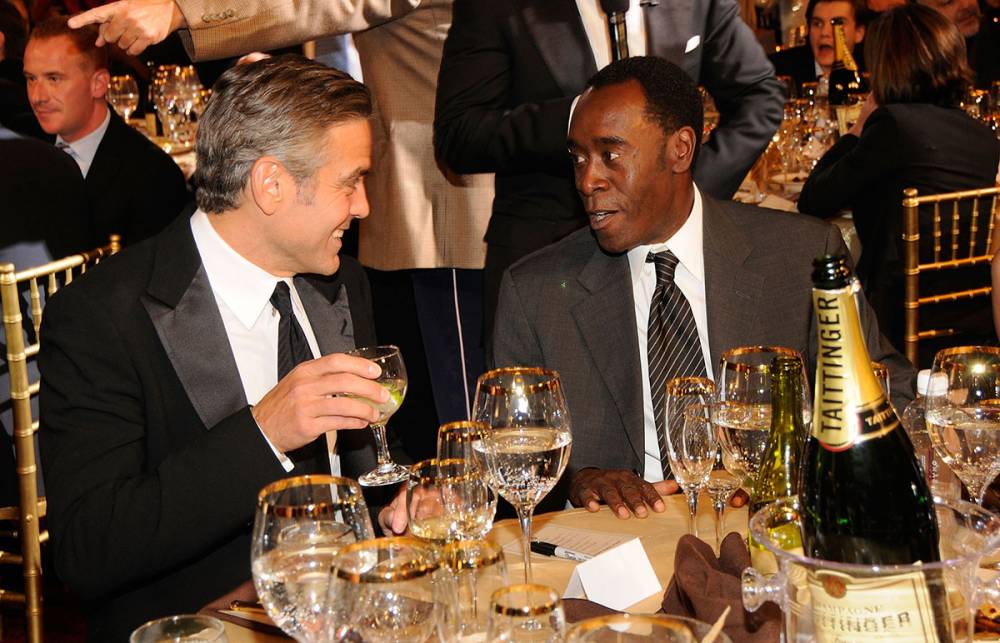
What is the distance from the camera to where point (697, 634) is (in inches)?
39.0

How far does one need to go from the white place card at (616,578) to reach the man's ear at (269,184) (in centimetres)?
98

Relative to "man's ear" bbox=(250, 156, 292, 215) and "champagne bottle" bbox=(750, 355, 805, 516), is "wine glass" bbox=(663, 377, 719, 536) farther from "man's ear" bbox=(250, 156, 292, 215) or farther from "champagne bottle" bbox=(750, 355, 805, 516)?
"man's ear" bbox=(250, 156, 292, 215)

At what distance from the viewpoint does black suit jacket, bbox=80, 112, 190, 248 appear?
427 cm

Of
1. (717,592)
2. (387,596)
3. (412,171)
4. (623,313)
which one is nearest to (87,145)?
(412,171)

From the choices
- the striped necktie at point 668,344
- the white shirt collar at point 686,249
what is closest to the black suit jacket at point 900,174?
the white shirt collar at point 686,249

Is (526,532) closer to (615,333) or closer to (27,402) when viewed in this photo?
(615,333)

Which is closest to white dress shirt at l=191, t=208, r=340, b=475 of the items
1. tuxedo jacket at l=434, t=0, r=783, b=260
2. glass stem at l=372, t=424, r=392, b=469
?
glass stem at l=372, t=424, r=392, b=469

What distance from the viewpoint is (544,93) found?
10.3 feet

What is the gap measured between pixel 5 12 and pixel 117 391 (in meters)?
4.65

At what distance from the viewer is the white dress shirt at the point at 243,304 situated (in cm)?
211

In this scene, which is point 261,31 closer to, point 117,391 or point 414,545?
point 117,391

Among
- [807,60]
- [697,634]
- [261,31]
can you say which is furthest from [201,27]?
[807,60]

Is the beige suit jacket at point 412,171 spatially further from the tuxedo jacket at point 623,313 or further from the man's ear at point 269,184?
the man's ear at point 269,184

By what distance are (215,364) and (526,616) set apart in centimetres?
117
